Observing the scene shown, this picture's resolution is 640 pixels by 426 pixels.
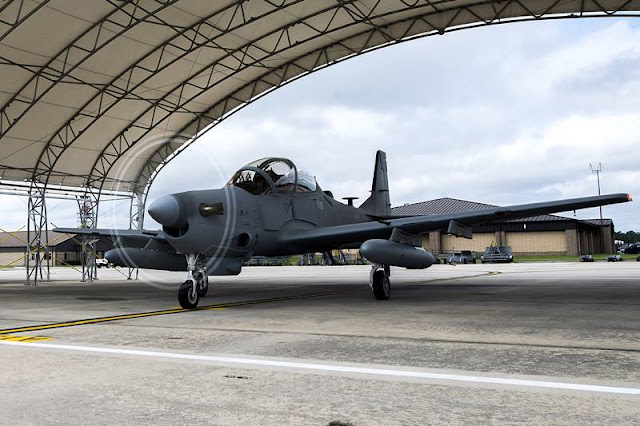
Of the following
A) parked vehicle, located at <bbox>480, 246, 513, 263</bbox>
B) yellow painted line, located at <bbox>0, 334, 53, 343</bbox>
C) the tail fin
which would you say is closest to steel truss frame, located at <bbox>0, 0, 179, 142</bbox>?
the tail fin

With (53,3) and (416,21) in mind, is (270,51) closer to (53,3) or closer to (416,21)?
(416,21)

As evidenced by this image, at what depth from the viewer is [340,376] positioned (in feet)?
14.6

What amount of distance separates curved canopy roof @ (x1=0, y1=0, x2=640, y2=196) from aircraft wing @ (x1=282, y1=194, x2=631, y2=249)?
6324 millimetres

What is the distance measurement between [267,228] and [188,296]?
2.53 metres

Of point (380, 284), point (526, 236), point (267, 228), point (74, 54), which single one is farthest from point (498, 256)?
point (267, 228)

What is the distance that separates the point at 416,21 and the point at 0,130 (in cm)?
1884

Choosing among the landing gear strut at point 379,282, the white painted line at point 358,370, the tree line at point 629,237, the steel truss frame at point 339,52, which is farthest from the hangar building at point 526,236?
the tree line at point 629,237

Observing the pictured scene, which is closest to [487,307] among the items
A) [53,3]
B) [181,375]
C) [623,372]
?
[623,372]

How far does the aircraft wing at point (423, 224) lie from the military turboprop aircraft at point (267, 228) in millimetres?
24

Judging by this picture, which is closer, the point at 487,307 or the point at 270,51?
the point at 487,307

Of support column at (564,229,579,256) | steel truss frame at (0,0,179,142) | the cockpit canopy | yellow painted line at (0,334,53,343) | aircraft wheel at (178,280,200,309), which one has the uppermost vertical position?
steel truss frame at (0,0,179,142)

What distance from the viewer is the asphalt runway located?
3.42 meters

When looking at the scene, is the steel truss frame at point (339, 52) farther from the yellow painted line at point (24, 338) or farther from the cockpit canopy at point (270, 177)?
the yellow painted line at point (24, 338)

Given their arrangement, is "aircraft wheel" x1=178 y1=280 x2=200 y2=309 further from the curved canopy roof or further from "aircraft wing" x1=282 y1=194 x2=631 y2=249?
the curved canopy roof
